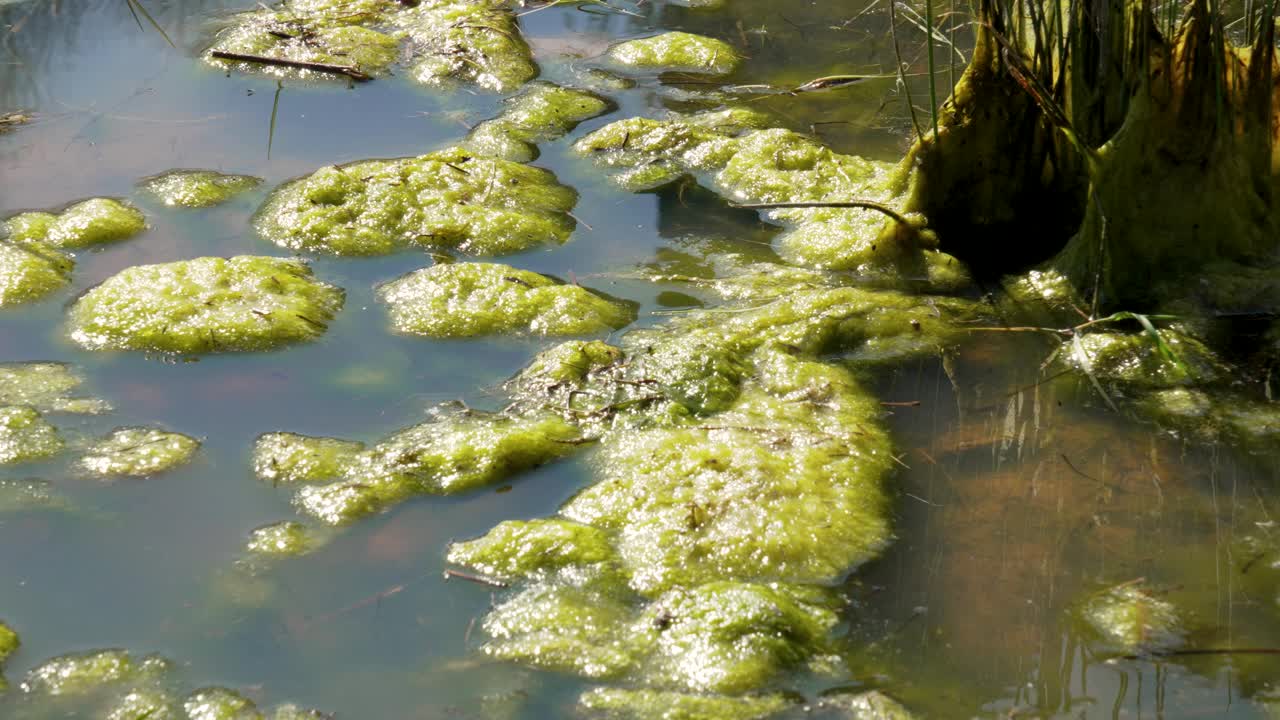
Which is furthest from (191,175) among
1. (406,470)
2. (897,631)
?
(897,631)

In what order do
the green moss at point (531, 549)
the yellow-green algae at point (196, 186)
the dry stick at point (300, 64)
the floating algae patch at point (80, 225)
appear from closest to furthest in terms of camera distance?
the green moss at point (531, 549) → the floating algae patch at point (80, 225) → the yellow-green algae at point (196, 186) → the dry stick at point (300, 64)

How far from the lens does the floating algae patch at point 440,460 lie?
2676 millimetres

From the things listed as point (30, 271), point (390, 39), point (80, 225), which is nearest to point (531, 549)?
point (30, 271)

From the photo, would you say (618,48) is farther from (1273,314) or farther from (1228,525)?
(1228,525)

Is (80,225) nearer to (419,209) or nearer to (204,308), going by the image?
(204,308)

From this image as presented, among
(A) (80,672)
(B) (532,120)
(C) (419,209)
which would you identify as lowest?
(A) (80,672)

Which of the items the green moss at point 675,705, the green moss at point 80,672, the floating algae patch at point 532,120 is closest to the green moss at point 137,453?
the green moss at point 80,672

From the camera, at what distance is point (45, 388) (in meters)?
3.04

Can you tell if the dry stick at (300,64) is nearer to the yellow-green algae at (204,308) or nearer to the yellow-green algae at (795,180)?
the yellow-green algae at (795,180)

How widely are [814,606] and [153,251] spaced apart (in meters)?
2.30

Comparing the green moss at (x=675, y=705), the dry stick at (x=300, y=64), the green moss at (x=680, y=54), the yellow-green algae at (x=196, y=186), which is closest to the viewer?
the green moss at (x=675, y=705)

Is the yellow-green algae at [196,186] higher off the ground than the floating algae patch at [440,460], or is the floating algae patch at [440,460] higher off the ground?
the yellow-green algae at [196,186]

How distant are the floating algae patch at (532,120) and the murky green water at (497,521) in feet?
1.51

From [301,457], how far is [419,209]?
4.12ft
